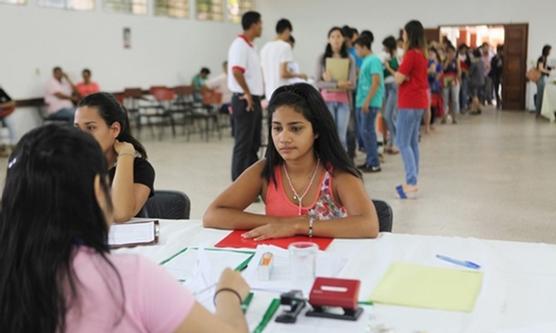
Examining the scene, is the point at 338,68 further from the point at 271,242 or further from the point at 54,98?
the point at 271,242

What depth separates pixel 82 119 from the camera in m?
2.82

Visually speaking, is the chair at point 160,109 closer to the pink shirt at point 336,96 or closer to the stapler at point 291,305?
the pink shirt at point 336,96

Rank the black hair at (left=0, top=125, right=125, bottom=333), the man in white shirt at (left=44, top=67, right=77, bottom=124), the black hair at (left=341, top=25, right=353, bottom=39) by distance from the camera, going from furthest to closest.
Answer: the man in white shirt at (left=44, top=67, right=77, bottom=124) < the black hair at (left=341, top=25, right=353, bottom=39) < the black hair at (left=0, top=125, right=125, bottom=333)

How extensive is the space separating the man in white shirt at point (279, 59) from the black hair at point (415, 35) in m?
1.46

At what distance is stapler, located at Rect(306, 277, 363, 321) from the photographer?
1.70 metres

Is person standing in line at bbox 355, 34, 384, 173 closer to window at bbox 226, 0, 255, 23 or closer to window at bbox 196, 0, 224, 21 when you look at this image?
window at bbox 196, 0, 224, 21

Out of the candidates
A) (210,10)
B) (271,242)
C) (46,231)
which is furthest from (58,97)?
(46,231)

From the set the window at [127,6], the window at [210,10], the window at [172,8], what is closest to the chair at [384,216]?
the window at [127,6]

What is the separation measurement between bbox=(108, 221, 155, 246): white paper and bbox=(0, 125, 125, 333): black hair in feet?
3.94

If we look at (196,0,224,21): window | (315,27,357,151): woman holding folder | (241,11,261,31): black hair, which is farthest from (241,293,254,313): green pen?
(196,0,224,21): window

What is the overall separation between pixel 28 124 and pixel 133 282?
9.77m

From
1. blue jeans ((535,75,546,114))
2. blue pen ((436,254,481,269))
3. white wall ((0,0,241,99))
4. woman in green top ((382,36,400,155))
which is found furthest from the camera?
blue jeans ((535,75,546,114))

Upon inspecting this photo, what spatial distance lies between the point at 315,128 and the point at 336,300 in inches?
46.9

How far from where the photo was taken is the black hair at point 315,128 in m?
2.76
